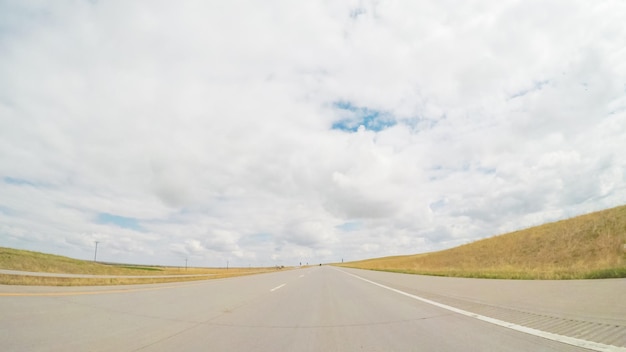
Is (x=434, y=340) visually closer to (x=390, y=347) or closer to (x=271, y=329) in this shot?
(x=390, y=347)

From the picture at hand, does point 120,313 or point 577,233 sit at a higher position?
point 577,233

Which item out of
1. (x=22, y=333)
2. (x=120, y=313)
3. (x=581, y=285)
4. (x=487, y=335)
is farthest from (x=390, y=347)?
(x=581, y=285)

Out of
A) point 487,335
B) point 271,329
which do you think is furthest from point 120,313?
point 487,335

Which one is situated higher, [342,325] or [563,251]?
[563,251]

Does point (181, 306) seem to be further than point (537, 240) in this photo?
No

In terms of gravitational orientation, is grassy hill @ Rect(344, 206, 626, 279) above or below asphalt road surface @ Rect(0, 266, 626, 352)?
above

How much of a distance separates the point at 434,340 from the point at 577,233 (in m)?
23.8

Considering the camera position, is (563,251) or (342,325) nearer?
(342,325)

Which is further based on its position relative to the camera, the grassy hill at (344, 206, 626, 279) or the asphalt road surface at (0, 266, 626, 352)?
the grassy hill at (344, 206, 626, 279)

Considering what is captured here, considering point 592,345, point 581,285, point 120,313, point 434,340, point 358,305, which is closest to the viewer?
point 592,345

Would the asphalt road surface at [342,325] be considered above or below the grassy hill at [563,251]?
below

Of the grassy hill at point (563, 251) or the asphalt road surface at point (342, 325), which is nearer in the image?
the asphalt road surface at point (342, 325)

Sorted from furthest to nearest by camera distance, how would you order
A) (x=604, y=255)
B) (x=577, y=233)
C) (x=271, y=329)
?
(x=577, y=233) → (x=604, y=255) → (x=271, y=329)

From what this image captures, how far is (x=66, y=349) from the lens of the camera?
4.25 metres
